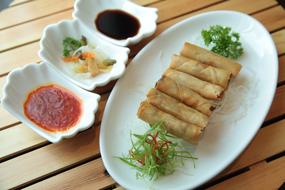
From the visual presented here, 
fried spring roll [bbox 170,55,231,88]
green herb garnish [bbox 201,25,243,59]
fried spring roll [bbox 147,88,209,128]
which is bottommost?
fried spring roll [bbox 147,88,209,128]

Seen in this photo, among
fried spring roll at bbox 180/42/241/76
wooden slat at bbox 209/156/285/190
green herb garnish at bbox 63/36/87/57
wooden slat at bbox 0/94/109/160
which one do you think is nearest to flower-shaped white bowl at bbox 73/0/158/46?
green herb garnish at bbox 63/36/87/57

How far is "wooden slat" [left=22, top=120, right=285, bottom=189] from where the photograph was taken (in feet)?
7.64

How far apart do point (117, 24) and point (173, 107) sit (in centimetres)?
103

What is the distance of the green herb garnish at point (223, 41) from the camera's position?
2725 mm

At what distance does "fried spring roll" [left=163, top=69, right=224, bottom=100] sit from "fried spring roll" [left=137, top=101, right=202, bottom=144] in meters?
0.27

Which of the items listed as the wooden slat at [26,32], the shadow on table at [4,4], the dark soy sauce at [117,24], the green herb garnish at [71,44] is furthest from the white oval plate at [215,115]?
the shadow on table at [4,4]

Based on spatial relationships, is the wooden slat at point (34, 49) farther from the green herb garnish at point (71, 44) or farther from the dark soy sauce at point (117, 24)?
the green herb garnish at point (71, 44)

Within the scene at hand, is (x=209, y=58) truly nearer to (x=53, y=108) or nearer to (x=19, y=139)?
(x=53, y=108)

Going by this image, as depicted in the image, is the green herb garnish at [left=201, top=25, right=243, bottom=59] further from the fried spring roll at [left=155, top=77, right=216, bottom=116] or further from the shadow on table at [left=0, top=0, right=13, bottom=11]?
the shadow on table at [left=0, top=0, right=13, bottom=11]

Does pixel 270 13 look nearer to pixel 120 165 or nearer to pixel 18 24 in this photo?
pixel 120 165

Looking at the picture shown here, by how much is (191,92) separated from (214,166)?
517 millimetres

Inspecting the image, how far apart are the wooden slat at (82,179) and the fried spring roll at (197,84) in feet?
2.51

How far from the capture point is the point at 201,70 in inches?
103

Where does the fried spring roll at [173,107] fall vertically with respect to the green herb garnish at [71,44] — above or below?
above
